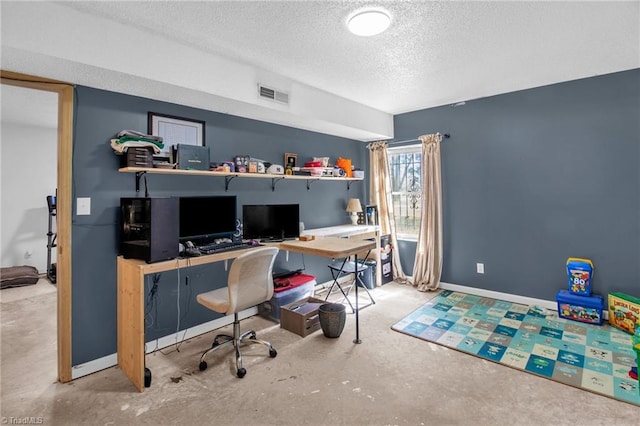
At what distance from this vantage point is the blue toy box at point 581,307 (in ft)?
10.2

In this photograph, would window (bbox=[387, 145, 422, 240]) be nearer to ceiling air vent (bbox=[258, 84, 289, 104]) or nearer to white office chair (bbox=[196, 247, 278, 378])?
ceiling air vent (bbox=[258, 84, 289, 104])

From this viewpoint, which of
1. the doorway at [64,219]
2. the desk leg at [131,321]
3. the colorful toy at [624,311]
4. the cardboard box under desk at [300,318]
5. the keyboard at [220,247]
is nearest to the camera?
the desk leg at [131,321]

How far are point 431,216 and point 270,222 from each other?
2.21m

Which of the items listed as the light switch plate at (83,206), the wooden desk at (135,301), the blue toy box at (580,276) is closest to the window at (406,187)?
the blue toy box at (580,276)

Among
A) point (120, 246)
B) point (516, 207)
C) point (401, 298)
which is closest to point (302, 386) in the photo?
point (120, 246)

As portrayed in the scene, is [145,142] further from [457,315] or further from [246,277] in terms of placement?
[457,315]

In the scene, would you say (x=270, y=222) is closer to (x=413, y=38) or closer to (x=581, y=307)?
(x=413, y=38)

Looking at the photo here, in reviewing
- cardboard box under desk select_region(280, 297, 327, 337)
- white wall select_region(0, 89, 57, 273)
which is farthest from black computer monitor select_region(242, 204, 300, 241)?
white wall select_region(0, 89, 57, 273)

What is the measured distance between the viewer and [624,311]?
2.95 metres

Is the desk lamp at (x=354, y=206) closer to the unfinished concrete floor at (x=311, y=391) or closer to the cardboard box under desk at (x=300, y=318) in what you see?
the cardboard box under desk at (x=300, y=318)

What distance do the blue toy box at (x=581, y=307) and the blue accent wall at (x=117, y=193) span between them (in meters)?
3.00

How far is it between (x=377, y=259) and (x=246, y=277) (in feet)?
7.92

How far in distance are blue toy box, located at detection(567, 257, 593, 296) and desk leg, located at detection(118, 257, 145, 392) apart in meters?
4.02

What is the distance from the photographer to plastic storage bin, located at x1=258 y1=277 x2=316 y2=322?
3.33 m
